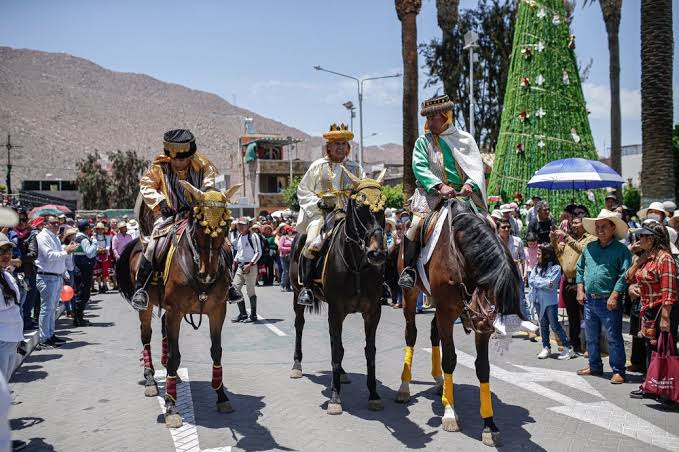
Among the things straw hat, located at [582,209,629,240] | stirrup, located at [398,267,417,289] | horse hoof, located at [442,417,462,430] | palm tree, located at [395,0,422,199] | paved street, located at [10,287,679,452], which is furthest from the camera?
palm tree, located at [395,0,422,199]

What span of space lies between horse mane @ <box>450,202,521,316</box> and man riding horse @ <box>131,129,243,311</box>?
2817 millimetres

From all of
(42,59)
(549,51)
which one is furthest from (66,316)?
(42,59)

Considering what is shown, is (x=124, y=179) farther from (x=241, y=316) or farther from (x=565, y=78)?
(x=565, y=78)

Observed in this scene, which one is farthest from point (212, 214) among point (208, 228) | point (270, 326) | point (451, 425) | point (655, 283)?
point (270, 326)

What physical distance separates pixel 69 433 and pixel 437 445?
3.84 meters

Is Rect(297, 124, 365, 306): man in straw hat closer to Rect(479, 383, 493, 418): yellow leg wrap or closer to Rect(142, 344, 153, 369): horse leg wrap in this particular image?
Rect(142, 344, 153, 369): horse leg wrap

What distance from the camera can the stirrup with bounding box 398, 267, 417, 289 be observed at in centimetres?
677

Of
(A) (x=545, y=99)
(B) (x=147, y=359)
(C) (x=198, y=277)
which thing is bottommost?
(B) (x=147, y=359)

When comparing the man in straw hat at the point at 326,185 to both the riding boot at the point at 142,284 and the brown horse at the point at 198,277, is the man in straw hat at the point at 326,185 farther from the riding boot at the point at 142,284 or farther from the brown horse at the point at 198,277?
the riding boot at the point at 142,284

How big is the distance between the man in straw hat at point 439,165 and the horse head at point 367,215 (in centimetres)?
73

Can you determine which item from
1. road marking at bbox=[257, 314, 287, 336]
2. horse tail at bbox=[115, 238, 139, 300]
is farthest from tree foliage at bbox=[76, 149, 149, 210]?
horse tail at bbox=[115, 238, 139, 300]

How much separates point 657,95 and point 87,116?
15004cm

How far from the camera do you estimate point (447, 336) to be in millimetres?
6168

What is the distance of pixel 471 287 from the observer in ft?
20.0
